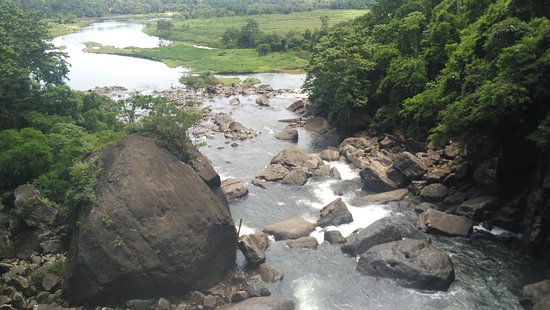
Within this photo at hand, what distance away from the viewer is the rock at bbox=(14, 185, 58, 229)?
27328mm

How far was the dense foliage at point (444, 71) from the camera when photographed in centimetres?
2666

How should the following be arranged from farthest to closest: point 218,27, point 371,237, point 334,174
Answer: point 218,27 → point 334,174 → point 371,237

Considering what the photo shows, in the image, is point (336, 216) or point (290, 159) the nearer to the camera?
point (336, 216)

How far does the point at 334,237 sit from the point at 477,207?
9.84 m

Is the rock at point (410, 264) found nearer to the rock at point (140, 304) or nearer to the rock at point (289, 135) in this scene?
the rock at point (140, 304)

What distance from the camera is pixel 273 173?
39938mm

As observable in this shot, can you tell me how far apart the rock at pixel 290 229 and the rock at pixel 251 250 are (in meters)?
2.46

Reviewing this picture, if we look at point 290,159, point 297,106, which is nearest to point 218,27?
point 297,106

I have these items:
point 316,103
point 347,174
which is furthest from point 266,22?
point 347,174

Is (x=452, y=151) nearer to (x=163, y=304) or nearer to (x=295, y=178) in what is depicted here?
(x=295, y=178)

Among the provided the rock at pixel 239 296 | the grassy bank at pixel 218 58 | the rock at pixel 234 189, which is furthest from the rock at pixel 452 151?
the grassy bank at pixel 218 58

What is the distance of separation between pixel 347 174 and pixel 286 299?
61.7 ft

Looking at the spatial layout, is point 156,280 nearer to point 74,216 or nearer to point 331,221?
point 74,216

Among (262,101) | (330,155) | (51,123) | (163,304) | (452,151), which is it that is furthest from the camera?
(262,101)
